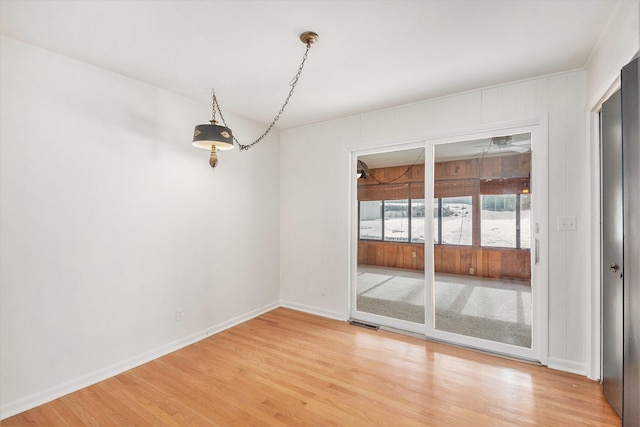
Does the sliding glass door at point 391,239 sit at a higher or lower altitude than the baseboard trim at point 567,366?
higher

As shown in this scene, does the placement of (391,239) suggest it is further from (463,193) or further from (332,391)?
(332,391)

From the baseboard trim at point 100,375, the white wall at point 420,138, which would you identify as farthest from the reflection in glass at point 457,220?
the baseboard trim at point 100,375

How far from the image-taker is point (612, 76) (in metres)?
1.86

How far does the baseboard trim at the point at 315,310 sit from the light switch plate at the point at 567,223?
2470mm

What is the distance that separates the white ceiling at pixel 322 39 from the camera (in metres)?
1.77

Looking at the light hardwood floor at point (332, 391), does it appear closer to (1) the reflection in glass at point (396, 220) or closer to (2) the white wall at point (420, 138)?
(2) the white wall at point (420, 138)

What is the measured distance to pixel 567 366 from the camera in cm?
254

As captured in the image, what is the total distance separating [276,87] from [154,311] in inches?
98.7

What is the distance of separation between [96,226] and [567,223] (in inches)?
160

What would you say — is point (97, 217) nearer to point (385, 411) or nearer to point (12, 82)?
point (12, 82)

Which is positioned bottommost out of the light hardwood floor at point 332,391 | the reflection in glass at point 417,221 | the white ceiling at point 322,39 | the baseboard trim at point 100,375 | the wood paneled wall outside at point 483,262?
the light hardwood floor at point 332,391

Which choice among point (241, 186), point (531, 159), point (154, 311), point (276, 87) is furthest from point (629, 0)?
point (154, 311)

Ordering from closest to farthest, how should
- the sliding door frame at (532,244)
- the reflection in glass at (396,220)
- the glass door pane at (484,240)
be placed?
the sliding door frame at (532,244)
the glass door pane at (484,240)
the reflection in glass at (396,220)

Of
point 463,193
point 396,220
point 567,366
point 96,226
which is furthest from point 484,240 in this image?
point 96,226
